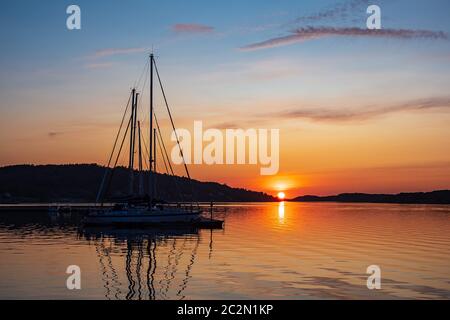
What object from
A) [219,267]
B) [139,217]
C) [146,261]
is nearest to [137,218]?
[139,217]

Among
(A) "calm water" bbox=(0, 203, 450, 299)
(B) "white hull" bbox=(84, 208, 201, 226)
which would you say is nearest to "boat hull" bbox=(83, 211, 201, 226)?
(B) "white hull" bbox=(84, 208, 201, 226)

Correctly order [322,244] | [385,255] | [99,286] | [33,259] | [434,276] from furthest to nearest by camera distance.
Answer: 1. [322,244]
2. [385,255]
3. [33,259]
4. [434,276]
5. [99,286]

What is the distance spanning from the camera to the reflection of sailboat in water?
26469 mm

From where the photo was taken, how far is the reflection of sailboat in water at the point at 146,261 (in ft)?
86.8

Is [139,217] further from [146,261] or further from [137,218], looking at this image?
[146,261]

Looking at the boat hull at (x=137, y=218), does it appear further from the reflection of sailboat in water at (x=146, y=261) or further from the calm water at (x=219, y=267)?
the calm water at (x=219, y=267)

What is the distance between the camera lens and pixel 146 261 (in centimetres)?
3744

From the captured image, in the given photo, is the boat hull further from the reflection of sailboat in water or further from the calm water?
the calm water

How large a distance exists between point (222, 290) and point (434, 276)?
13.6 meters

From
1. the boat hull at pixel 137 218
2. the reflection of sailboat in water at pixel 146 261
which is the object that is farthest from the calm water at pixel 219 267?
the boat hull at pixel 137 218
